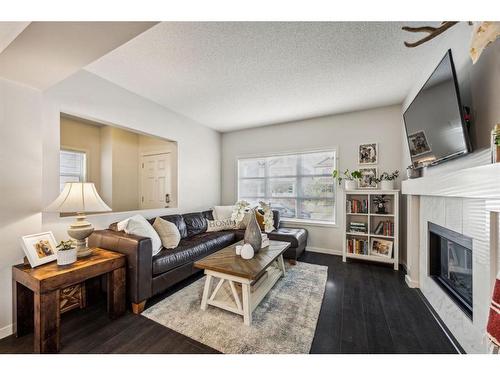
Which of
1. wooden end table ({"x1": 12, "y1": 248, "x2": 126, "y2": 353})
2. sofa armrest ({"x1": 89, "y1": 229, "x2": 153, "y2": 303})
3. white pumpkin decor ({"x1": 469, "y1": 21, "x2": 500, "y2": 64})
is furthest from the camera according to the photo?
sofa armrest ({"x1": 89, "y1": 229, "x2": 153, "y2": 303})

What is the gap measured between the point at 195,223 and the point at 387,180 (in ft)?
10.1

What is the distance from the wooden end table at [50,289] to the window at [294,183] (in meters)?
2.89

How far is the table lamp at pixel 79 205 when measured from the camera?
1623 mm

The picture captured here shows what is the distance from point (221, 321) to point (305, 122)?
344cm

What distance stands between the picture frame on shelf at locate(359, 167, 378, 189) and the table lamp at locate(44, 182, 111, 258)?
11.5ft

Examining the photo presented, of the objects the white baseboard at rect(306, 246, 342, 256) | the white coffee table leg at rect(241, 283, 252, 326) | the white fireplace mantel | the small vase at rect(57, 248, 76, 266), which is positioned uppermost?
the white fireplace mantel

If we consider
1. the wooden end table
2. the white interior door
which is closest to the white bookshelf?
the wooden end table

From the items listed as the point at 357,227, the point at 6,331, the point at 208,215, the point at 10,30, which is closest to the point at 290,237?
the point at 357,227

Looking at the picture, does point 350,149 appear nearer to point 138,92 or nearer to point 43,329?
point 138,92

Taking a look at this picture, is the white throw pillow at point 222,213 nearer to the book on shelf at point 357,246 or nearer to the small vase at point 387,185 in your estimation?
the book on shelf at point 357,246

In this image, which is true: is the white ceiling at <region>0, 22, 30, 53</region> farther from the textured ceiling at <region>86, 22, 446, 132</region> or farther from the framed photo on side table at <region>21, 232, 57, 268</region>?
the framed photo on side table at <region>21, 232, 57, 268</region>

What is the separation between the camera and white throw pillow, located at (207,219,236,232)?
3.33 m

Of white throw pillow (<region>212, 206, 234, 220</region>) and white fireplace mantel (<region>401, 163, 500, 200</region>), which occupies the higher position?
white fireplace mantel (<region>401, 163, 500, 200</region>)

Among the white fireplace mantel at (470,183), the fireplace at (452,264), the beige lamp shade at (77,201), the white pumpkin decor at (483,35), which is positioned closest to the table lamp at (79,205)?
the beige lamp shade at (77,201)
